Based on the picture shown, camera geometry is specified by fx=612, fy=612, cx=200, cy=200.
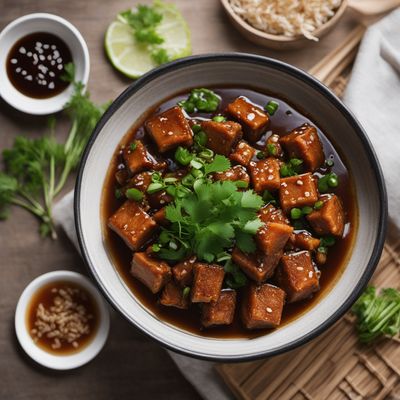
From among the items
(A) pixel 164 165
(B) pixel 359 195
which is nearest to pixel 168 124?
(A) pixel 164 165

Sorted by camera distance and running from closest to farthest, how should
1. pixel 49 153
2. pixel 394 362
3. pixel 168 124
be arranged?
pixel 168 124 → pixel 394 362 → pixel 49 153

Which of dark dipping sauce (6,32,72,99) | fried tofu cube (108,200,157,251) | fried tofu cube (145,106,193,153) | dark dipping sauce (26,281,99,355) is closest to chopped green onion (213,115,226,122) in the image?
fried tofu cube (145,106,193,153)

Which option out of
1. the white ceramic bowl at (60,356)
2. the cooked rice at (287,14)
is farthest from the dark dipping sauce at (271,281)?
the cooked rice at (287,14)

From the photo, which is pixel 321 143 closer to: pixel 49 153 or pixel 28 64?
pixel 49 153

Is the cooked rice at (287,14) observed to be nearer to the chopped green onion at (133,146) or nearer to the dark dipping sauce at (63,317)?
the chopped green onion at (133,146)

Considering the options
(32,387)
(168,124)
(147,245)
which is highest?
(168,124)

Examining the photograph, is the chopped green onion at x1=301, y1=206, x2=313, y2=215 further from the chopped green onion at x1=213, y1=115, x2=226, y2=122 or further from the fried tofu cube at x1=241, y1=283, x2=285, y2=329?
the chopped green onion at x1=213, y1=115, x2=226, y2=122

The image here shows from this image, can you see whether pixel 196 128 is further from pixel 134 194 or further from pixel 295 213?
pixel 295 213
